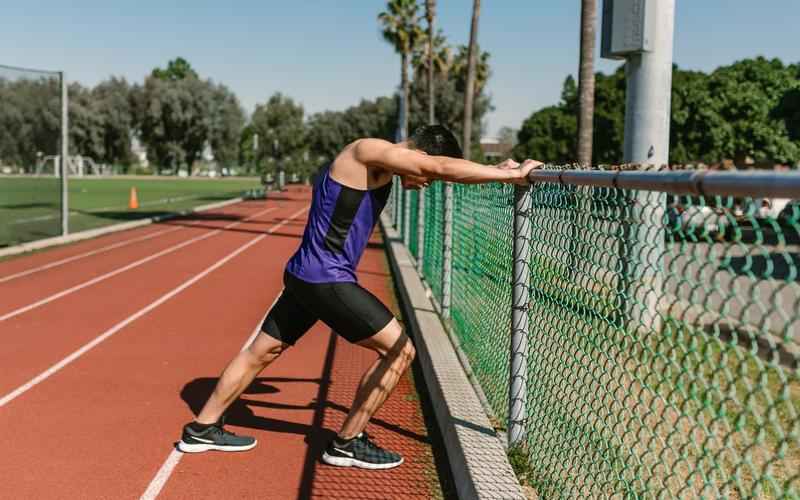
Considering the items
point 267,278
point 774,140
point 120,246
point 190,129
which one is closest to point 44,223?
point 120,246

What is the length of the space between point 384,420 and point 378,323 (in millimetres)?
1567

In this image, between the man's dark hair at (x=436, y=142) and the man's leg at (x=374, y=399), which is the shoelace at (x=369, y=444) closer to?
the man's leg at (x=374, y=399)

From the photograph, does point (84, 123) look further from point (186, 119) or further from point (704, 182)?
point (704, 182)

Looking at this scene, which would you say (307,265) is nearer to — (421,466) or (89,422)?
(421,466)

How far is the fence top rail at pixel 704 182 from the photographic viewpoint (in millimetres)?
1937

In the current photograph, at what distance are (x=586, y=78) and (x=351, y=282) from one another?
31.3 ft

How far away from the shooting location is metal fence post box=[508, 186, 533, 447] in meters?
4.58

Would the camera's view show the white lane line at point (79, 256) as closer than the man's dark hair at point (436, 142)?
No

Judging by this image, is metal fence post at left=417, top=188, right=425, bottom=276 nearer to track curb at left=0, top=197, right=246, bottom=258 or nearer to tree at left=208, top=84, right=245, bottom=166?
track curb at left=0, top=197, right=246, bottom=258

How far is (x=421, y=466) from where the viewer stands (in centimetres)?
500

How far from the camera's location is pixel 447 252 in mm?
8945

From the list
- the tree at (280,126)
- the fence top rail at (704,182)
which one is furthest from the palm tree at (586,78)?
the tree at (280,126)

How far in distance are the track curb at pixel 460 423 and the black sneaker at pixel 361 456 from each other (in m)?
0.36

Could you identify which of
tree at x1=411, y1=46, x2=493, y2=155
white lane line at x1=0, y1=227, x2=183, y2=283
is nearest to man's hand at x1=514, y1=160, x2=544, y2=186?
white lane line at x1=0, y1=227, x2=183, y2=283
